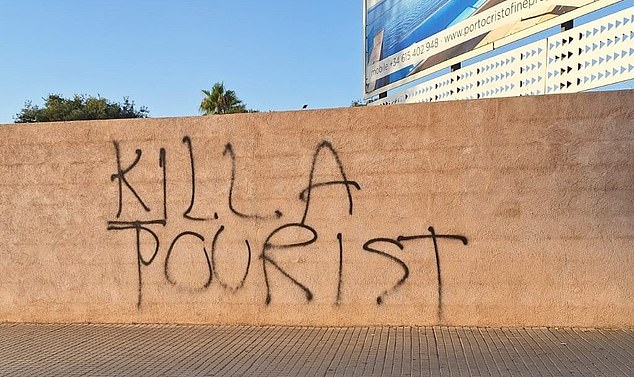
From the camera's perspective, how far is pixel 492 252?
5.87m

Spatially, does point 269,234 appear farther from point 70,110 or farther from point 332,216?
point 70,110

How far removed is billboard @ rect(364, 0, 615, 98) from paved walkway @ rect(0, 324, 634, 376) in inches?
158

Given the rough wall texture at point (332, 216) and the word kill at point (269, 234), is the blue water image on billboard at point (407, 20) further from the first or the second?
the word kill at point (269, 234)

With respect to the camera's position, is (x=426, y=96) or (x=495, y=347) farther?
(x=426, y=96)

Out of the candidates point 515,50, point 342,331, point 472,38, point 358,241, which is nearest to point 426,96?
point 472,38

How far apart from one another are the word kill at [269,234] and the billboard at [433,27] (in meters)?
3.54

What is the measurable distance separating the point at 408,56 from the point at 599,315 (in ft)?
21.5

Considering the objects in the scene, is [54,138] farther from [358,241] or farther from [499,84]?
[499,84]

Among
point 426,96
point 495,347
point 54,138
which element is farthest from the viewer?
point 426,96

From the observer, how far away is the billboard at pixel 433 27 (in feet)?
24.6

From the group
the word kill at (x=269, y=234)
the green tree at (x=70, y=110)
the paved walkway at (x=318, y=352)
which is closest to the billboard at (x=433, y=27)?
the word kill at (x=269, y=234)

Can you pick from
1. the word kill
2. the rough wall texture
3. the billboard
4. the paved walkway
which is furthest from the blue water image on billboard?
the paved walkway

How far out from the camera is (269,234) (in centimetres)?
629

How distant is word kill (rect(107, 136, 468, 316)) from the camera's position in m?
6.06
